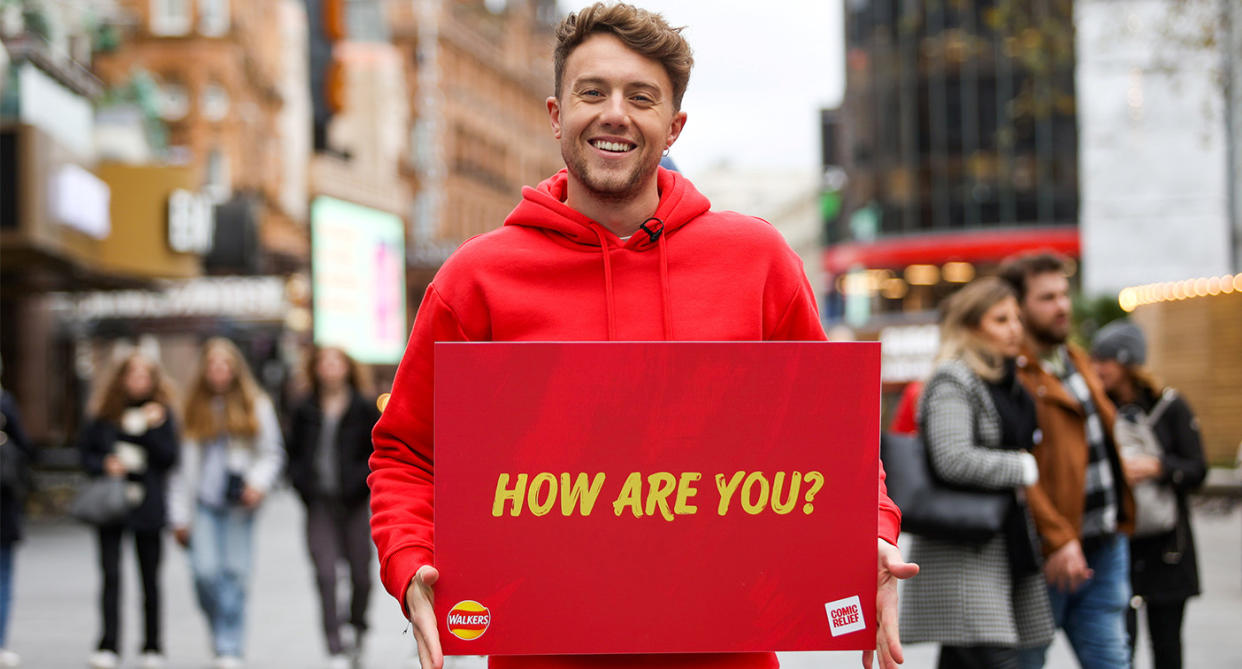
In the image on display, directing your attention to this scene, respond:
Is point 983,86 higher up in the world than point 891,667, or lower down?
higher up

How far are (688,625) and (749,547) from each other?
0.16 metres

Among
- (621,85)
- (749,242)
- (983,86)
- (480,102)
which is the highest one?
(480,102)

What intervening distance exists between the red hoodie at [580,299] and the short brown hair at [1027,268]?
3.14 metres

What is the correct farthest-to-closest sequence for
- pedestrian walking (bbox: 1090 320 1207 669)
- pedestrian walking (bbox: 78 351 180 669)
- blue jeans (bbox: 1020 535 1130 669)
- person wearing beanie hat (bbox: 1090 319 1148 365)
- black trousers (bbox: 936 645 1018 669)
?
pedestrian walking (bbox: 78 351 180 669), person wearing beanie hat (bbox: 1090 319 1148 365), pedestrian walking (bbox: 1090 320 1207 669), blue jeans (bbox: 1020 535 1130 669), black trousers (bbox: 936 645 1018 669)

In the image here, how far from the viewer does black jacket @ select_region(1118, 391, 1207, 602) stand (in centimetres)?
616

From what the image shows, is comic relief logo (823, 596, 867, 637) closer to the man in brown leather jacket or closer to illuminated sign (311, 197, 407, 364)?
the man in brown leather jacket

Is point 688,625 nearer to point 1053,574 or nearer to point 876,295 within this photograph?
point 1053,574

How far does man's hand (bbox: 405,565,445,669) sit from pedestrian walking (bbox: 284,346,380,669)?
648 cm

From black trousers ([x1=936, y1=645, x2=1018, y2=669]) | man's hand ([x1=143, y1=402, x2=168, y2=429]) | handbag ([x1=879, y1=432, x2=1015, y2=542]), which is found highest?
man's hand ([x1=143, y1=402, x2=168, y2=429])

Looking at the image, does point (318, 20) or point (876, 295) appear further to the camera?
point (876, 295)

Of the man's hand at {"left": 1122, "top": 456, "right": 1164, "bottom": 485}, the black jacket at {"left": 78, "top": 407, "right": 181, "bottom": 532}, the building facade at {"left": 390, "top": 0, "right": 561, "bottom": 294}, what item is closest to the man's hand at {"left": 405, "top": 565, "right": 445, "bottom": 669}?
the man's hand at {"left": 1122, "top": 456, "right": 1164, "bottom": 485}

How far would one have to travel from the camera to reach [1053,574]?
496 cm

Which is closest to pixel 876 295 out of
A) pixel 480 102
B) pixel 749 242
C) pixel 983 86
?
pixel 983 86

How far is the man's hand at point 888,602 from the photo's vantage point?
2.35m
